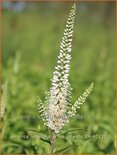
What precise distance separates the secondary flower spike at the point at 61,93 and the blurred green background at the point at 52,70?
0.23m

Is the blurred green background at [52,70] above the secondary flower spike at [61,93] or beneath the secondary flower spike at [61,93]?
above

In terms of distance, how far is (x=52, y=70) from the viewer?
39.1 feet

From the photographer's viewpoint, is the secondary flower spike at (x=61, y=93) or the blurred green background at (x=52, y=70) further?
the blurred green background at (x=52, y=70)

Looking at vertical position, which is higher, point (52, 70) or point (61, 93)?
point (52, 70)

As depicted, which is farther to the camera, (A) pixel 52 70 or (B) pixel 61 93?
(A) pixel 52 70

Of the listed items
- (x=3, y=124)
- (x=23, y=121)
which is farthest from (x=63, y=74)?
(x=23, y=121)

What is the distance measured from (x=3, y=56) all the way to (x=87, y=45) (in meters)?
7.88

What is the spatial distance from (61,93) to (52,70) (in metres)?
8.06

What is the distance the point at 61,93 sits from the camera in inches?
152

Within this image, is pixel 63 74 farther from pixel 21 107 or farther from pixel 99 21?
pixel 99 21

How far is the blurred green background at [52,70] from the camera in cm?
639

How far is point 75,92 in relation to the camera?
9492 mm

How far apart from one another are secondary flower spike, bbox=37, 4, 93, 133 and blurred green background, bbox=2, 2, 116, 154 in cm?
23

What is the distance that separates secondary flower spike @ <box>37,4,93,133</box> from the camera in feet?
12.3
